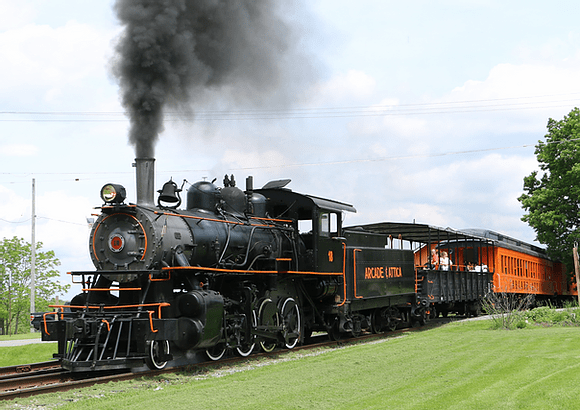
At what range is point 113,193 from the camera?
9.74m

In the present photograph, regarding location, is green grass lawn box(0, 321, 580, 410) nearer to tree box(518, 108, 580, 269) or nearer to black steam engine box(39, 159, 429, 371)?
Answer: black steam engine box(39, 159, 429, 371)

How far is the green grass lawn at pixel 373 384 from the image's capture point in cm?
678

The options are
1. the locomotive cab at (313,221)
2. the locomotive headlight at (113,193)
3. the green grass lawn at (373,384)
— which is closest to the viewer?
the green grass lawn at (373,384)

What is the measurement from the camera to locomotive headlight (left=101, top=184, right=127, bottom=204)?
970cm

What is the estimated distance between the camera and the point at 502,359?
9.93 metres

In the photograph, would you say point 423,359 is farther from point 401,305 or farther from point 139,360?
point 401,305

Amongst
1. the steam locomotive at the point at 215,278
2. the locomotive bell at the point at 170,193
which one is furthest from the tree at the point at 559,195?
the locomotive bell at the point at 170,193

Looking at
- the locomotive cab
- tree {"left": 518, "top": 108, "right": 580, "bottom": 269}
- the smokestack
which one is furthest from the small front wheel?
tree {"left": 518, "top": 108, "right": 580, "bottom": 269}

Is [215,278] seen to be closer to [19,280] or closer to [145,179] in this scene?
[145,179]

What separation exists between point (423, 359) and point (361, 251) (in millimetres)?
5000

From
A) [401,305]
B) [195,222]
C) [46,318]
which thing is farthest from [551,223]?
[46,318]

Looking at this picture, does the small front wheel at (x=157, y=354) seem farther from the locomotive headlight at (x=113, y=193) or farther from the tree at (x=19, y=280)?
the tree at (x=19, y=280)

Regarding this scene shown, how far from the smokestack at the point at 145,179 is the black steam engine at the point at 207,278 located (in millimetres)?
18

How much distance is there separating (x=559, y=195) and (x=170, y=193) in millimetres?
28316
